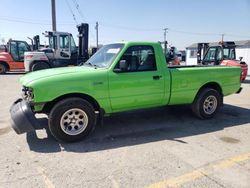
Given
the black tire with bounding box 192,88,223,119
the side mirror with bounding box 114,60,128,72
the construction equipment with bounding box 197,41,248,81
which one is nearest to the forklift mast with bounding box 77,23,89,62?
the construction equipment with bounding box 197,41,248,81

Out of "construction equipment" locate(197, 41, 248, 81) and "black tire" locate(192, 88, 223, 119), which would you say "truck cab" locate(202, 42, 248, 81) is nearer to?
"construction equipment" locate(197, 41, 248, 81)

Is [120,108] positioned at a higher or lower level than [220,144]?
higher

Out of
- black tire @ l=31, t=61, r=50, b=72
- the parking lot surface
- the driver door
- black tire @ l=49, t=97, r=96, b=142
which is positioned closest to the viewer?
the parking lot surface

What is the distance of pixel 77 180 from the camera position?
3.39 metres

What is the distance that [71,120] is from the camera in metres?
4.75

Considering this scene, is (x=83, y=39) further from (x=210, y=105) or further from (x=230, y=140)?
(x=230, y=140)

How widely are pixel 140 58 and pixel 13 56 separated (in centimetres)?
1682

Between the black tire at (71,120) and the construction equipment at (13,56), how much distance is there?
1680 cm

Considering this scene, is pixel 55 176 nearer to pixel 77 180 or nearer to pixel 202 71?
pixel 77 180

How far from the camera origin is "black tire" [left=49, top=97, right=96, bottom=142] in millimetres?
4570

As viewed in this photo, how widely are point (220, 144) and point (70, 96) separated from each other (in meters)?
3.07

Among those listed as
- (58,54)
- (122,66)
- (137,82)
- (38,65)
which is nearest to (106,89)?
(122,66)

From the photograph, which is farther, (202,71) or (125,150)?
Result: (202,71)

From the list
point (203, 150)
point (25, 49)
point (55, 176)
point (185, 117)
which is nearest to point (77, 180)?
point (55, 176)
